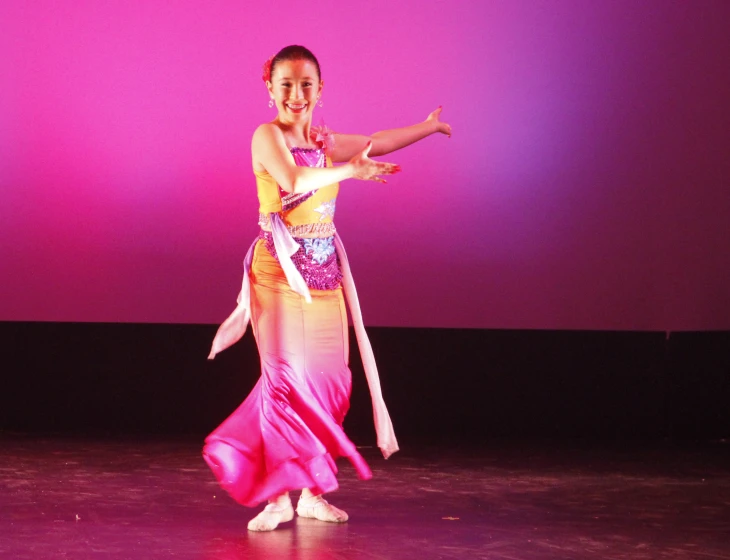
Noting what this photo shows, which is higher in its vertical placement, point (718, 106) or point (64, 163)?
point (718, 106)

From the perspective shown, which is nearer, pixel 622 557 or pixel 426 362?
pixel 622 557

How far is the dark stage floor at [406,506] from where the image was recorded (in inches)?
114

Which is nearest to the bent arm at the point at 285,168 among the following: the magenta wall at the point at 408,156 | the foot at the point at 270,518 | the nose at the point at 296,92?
the nose at the point at 296,92

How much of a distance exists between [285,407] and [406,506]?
610mm

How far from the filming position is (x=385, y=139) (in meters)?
3.40

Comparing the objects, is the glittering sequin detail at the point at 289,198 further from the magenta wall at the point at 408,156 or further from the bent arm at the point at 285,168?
the magenta wall at the point at 408,156

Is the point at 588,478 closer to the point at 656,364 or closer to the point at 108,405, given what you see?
the point at 656,364

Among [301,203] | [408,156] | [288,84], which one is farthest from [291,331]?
[408,156]

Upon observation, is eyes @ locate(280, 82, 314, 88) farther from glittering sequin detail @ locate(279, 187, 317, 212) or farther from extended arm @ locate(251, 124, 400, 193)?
glittering sequin detail @ locate(279, 187, 317, 212)

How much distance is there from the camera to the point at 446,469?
4160mm

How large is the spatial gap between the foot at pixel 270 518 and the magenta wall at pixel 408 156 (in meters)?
1.62

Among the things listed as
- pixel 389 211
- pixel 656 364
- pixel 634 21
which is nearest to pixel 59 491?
pixel 389 211

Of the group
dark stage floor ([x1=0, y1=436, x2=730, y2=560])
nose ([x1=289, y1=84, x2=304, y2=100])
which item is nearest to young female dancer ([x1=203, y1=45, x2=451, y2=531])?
nose ([x1=289, y1=84, x2=304, y2=100])

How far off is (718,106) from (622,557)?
2457mm
